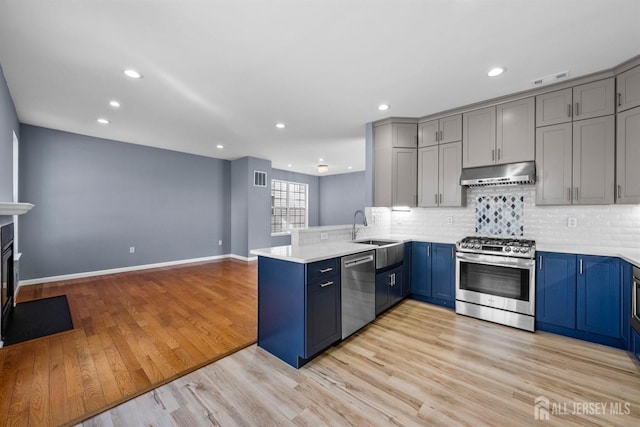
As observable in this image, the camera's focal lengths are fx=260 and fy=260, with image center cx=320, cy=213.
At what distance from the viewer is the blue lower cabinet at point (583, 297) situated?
2430mm

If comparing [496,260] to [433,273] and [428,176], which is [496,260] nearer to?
[433,273]

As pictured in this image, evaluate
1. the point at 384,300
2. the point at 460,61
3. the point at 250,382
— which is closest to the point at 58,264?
the point at 250,382

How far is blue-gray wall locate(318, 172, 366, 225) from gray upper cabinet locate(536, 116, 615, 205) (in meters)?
5.83

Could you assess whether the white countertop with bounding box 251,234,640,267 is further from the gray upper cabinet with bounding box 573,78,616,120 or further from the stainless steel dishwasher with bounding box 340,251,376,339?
the gray upper cabinet with bounding box 573,78,616,120

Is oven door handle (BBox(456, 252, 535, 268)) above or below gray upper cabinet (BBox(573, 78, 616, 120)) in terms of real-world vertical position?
below

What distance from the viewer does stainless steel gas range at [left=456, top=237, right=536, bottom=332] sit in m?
2.80

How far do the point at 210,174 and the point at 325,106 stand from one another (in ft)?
14.3

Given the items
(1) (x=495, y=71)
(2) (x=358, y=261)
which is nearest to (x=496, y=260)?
(2) (x=358, y=261)

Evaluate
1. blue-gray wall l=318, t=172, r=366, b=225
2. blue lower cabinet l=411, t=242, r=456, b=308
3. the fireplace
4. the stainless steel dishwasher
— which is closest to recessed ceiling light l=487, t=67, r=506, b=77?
blue lower cabinet l=411, t=242, r=456, b=308

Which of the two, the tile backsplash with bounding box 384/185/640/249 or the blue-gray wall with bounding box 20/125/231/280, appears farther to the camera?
the blue-gray wall with bounding box 20/125/231/280

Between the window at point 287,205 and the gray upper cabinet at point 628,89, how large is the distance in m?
6.86

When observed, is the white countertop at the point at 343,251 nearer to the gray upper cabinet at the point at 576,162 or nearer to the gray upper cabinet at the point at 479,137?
the gray upper cabinet at the point at 576,162

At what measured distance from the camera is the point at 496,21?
192cm

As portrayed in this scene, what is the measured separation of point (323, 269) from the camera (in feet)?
7.44
